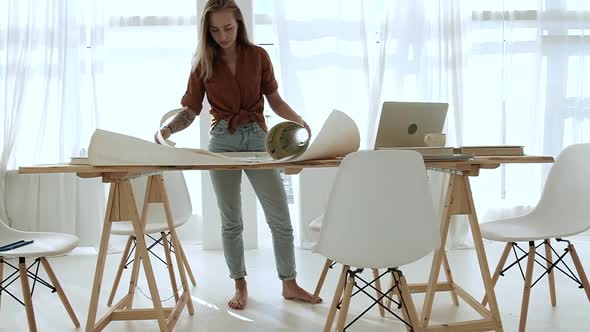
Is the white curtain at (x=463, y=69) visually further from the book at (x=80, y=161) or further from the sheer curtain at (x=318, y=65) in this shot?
the book at (x=80, y=161)

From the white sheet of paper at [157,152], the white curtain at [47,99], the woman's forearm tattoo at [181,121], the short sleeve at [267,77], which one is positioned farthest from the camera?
the white curtain at [47,99]

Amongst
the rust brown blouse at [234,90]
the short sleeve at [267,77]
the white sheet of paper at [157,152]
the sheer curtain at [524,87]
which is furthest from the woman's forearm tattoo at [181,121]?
the sheer curtain at [524,87]

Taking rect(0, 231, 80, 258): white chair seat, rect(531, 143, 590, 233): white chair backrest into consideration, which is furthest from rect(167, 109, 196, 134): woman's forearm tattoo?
rect(531, 143, 590, 233): white chair backrest

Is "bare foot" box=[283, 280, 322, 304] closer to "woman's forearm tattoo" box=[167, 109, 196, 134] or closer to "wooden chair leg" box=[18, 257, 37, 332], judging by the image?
"woman's forearm tattoo" box=[167, 109, 196, 134]

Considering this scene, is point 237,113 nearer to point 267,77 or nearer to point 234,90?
point 234,90

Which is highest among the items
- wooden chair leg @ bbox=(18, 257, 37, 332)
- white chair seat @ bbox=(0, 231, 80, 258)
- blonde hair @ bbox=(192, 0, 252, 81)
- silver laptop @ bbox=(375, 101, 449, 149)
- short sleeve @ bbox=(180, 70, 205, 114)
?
blonde hair @ bbox=(192, 0, 252, 81)

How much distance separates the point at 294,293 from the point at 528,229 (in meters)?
1.05

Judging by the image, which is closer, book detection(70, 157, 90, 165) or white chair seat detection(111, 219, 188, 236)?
book detection(70, 157, 90, 165)

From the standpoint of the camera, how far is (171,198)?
2922mm

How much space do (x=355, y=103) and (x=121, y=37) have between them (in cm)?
168

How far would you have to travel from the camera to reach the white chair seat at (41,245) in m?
2.20

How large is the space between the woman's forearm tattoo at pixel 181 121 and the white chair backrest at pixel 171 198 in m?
0.54

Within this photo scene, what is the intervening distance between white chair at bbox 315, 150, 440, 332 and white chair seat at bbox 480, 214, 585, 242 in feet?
1.99

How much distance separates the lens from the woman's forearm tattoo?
230cm
